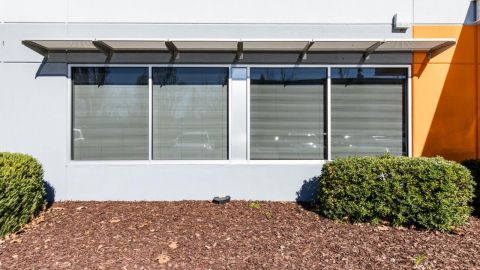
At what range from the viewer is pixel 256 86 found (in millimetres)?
6848

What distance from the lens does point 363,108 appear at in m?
6.88

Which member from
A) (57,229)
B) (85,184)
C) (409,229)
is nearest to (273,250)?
(409,229)

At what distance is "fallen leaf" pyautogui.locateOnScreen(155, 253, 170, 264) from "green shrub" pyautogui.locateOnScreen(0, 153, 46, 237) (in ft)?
7.66

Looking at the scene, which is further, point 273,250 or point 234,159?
point 234,159

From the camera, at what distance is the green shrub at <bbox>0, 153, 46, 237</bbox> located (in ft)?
16.5

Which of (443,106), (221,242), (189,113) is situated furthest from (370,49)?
(221,242)

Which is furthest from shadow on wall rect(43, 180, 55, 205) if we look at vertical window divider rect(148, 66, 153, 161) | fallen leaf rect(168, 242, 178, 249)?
fallen leaf rect(168, 242, 178, 249)

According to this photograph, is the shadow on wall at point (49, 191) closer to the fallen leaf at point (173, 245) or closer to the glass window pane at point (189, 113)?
the glass window pane at point (189, 113)

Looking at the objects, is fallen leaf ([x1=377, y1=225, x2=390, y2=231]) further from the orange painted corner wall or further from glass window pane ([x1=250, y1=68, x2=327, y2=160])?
the orange painted corner wall

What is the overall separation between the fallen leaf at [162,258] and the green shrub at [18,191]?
234 centimetres

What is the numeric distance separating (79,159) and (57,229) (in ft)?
5.72

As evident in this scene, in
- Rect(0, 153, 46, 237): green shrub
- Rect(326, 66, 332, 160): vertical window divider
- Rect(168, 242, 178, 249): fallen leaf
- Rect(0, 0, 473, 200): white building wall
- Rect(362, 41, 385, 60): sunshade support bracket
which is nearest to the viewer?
Rect(168, 242, 178, 249): fallen leaf

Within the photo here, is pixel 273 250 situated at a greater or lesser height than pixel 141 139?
lesser
